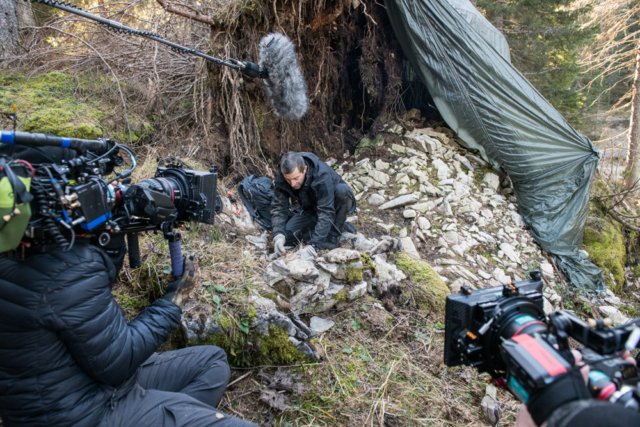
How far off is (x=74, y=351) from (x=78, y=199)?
0.55 metres

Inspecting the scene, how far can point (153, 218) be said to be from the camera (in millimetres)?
1457

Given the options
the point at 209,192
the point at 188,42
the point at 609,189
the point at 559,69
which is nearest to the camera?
the point at 209,192

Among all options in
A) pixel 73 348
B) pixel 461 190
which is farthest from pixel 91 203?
pixel 461 190

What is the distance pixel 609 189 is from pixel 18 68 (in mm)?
9533

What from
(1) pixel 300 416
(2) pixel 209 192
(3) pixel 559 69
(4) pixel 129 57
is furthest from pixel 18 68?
(3) pixel 559 69

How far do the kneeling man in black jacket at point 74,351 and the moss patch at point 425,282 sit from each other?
207cm

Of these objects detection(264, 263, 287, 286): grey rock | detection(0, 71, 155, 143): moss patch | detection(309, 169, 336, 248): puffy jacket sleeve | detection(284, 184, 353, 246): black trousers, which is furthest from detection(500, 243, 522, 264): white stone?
detection(0, 71, 155, 143): moss patch

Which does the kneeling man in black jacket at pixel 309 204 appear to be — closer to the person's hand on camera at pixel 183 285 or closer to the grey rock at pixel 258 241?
the grey rock at pixel 258 241

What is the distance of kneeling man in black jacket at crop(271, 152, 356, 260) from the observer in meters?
3.38

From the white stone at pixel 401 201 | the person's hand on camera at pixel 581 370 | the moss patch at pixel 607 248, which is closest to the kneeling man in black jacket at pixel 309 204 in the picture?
the white stone at pixel 401 201

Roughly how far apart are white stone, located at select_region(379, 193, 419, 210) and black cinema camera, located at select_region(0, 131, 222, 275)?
329cm

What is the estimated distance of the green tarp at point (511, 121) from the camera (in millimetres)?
4445

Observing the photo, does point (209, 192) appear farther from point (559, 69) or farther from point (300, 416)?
point (559, 69)

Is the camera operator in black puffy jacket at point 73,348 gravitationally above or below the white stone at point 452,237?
above
